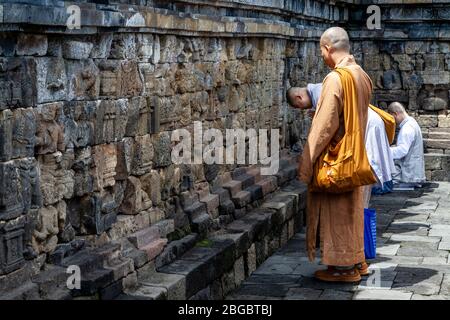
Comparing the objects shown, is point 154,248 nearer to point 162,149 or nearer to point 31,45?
point 162,149

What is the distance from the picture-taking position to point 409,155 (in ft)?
44.1

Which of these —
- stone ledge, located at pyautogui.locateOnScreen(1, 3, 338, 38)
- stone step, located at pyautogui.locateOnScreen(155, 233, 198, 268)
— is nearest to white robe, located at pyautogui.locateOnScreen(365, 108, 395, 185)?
stone ledge, located at pyautogui.locateOnScreen(1, 3, 338, 38)

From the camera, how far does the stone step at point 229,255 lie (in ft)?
20.8

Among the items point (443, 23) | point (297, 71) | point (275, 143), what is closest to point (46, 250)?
point (275, 143)

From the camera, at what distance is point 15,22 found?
482 centimetres

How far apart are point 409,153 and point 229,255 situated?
649 centimetres

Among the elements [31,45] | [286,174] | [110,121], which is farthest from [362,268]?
[31,45]

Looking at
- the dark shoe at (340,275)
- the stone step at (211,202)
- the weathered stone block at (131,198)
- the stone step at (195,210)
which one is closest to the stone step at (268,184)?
the stone step at (211,202)

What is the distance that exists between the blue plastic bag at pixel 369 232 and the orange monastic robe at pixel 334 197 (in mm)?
570

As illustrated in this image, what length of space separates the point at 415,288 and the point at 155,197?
2.29 metres

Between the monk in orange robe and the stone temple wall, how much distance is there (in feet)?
3.16

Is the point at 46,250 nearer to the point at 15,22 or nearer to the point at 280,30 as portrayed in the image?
the point at 15,22

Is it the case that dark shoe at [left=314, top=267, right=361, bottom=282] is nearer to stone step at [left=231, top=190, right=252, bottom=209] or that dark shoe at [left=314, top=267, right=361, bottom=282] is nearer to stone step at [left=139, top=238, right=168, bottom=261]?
stone step at [left=231, top=190, right=252, bottom=209]

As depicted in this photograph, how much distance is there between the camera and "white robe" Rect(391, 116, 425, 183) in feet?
43.7
